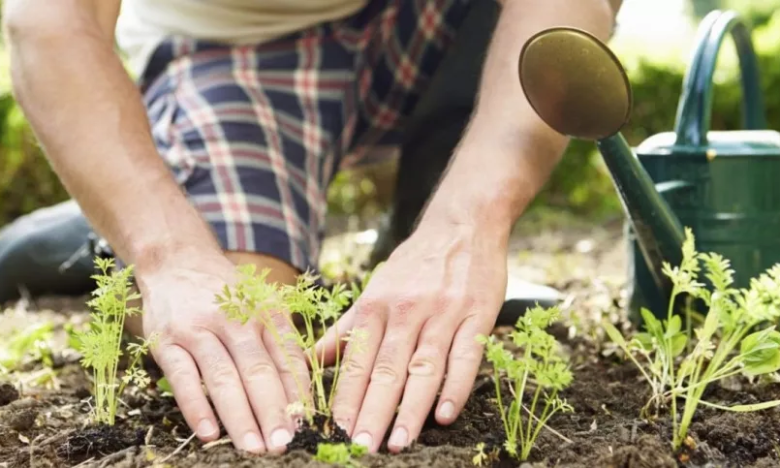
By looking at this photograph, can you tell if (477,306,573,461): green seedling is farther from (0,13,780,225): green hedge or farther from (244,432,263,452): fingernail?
(0,13,780,225): green hedge

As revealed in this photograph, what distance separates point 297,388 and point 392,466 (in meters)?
0.29

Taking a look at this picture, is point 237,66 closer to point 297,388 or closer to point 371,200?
point 297,388

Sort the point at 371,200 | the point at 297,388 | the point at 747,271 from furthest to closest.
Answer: the point at 371,200, the point at 747,271, the point at 297,388

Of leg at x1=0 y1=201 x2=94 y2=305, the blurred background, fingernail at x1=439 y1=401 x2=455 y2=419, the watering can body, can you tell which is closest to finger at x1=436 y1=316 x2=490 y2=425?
fingernail at x1=439 y1=401 x2=455 y2=419

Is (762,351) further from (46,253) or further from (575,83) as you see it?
(46,253)

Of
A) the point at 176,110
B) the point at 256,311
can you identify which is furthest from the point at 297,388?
the point at 176,110

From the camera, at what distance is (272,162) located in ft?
8.64

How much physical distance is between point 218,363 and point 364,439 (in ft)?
0.98

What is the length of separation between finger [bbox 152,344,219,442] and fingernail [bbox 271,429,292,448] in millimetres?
128

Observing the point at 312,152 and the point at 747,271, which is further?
the point at 312,152

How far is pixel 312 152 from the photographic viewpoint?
279 centimetres

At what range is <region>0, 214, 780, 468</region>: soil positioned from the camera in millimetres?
1383

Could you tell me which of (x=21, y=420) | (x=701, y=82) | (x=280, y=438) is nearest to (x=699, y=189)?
(x=701, y=82)

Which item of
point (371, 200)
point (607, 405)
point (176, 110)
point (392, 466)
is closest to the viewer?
point (392, 466)
